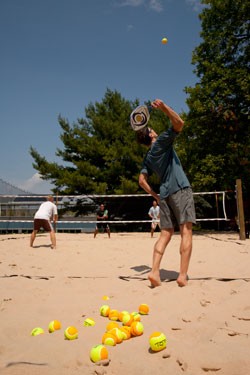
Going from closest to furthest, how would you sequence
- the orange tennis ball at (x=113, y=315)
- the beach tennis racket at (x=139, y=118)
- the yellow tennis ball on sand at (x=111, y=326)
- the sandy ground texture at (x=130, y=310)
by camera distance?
1. the sandy ground texture at (x=130, y=310)
2. the yellow tennis ball on sand at (x=111, y=326)
3. the orange tennis ball at (x=113, y=315)
4. the beach tennis racket at (x=139, y=118)

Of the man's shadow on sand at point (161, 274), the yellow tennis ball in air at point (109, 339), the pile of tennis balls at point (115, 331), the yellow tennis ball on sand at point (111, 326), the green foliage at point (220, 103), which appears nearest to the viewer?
the pile of tennis balls at point (115, 331)

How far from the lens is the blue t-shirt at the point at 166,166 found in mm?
3562

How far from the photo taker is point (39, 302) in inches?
119

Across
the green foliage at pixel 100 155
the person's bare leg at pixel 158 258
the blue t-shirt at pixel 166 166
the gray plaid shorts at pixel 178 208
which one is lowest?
the person's bare leg at pixel 158 258

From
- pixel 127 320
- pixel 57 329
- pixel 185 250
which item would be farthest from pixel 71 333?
pixel 185 250

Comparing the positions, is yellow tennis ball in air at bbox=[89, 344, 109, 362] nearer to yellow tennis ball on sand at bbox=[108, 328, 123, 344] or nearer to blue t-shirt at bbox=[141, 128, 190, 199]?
yellow tennis ball on sand at bbox=[108, 328, 123, 344]

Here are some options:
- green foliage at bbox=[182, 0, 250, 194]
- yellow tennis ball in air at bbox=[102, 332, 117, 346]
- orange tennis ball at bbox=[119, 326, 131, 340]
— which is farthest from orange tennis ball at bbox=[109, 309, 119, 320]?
green foliage at bbox=[182, 0, 250, 194]

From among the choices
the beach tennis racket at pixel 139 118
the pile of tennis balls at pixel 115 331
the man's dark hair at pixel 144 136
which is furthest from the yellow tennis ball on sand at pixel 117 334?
the beach tennis racket at pixel 139 118

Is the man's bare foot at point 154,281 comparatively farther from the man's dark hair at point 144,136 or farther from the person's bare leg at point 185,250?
the man's dark hair at point 144,136

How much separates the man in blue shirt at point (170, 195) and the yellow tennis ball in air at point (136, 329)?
1.11 meters

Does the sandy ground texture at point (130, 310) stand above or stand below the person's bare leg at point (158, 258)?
below

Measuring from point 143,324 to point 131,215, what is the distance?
18.4 metres

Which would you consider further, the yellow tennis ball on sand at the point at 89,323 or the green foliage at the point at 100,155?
the green foliage at the point at 100,155

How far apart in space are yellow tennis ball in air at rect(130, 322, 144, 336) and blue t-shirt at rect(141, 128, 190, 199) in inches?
65.0
